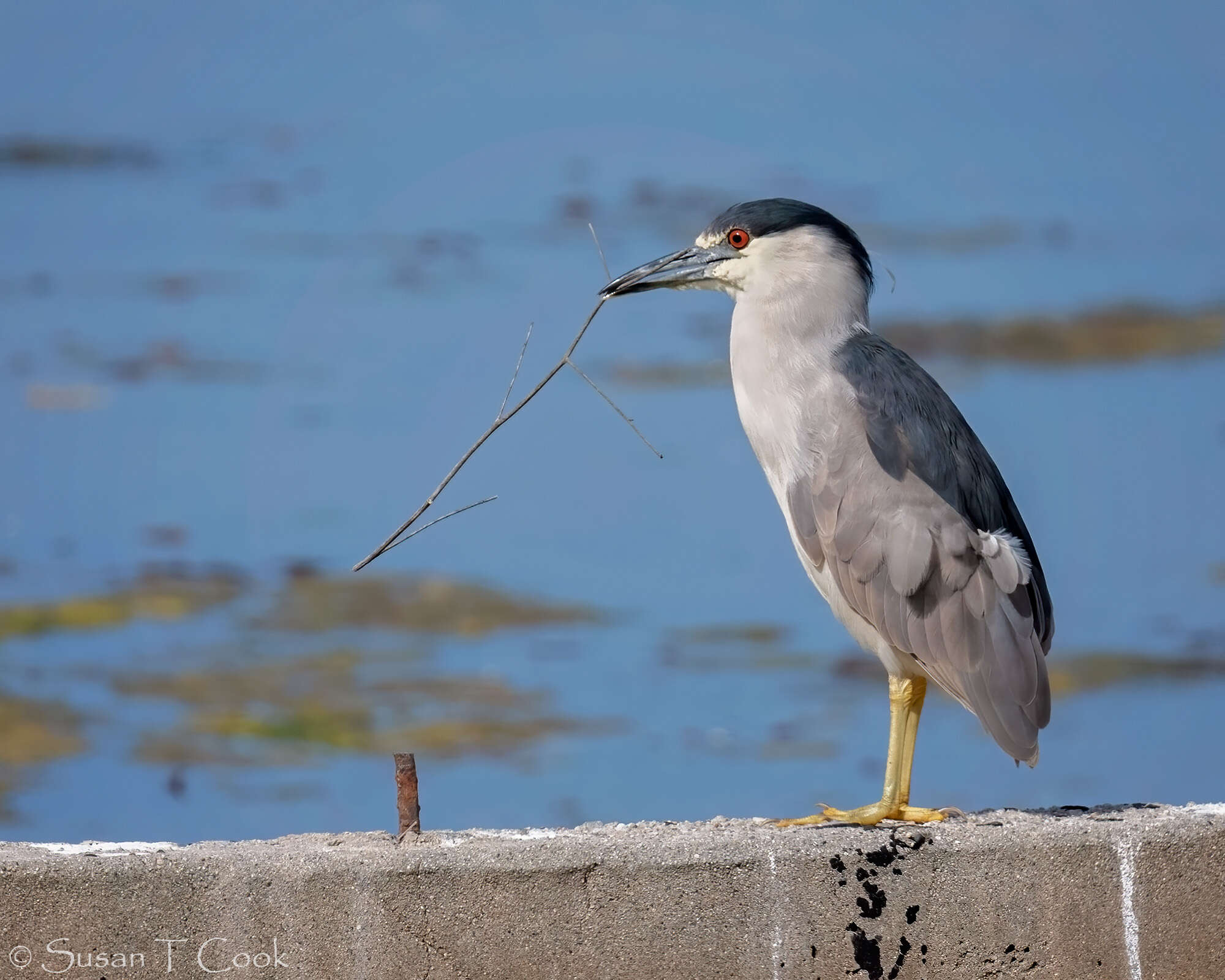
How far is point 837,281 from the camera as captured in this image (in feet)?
13.5

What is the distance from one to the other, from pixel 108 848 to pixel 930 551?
2.41 m

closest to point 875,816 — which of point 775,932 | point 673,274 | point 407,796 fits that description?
point 775,932

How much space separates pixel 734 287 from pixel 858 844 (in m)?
1.88

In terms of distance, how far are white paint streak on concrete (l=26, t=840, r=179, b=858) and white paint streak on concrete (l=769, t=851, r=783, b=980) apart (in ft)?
4.98

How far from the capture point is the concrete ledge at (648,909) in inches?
125

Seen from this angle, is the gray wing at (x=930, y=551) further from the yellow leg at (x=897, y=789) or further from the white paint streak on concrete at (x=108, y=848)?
the white paint streak on concrete at (x=108, y=848)

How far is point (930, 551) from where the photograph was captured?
12.5 ft

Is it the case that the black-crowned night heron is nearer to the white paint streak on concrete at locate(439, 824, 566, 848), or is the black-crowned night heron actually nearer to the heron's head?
the heron's head

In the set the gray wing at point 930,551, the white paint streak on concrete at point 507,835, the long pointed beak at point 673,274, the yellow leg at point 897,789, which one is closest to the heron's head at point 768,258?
the long pointed beak at point 673,274

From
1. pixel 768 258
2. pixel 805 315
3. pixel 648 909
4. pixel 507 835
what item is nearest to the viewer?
pixel 648 909

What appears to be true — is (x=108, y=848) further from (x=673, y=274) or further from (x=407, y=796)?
(x=673, y=274)

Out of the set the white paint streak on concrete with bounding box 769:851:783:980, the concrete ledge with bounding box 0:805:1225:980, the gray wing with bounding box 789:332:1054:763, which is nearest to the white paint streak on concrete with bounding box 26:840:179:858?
the concrete ledge with bounding box 0:805:1225:980

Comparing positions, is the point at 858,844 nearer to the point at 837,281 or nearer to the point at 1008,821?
the point at 1008,821

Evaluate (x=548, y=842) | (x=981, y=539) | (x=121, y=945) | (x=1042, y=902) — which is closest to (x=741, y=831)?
(x=548, y=842)
